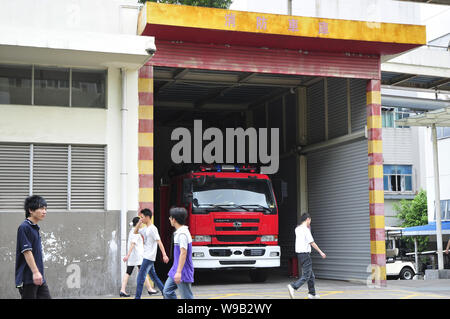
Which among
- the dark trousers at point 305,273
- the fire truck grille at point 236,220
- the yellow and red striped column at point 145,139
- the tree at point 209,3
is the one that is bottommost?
the dark trousers at point 305,273

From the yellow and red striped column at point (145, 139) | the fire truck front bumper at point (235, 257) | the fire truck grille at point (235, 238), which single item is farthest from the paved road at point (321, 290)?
the yellow and red striped column at point (145, 139)

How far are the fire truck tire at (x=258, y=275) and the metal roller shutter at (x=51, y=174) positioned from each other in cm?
608

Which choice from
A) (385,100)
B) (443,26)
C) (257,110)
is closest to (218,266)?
(257,110)

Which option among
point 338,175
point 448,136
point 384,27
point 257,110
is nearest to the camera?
point 384,27

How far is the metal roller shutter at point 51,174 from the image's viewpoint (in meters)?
15.3

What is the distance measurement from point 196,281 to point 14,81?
7872 millimetres

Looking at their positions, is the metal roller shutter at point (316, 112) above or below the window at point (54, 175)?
above

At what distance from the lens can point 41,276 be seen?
27.1 feet

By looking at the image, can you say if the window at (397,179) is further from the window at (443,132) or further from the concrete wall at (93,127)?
the concrete wall at (93,127)

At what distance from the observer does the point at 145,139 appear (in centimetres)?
1609

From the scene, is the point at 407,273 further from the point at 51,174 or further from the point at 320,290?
the point at 51,174

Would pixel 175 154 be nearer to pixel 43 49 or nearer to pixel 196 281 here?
pixel 196 281

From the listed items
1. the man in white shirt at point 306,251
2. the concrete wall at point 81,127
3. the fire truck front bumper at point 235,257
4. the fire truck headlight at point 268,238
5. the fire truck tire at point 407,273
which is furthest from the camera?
the fire truck tire at point 407,273

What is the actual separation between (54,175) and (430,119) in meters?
13.0
